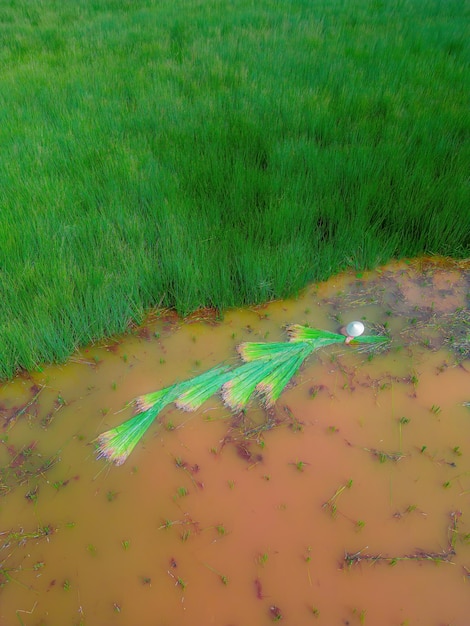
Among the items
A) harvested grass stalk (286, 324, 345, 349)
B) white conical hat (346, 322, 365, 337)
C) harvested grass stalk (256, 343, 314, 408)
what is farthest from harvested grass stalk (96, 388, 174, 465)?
white conical hat (346, 322, 365, 337)

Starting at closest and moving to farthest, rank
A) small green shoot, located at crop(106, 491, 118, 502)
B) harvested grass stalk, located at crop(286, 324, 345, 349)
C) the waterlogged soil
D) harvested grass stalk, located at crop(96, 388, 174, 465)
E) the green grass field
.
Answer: the waterlogged soil < small green shoot, located at crop(106, 491, 118, 502) < harvested grass stalk, located at crop(96, 388, 174, 465) < harvested grass stalk, located at crop(286, 324, 345, 349) < the green grass field

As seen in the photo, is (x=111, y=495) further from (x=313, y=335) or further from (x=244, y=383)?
(x=313, y=335)

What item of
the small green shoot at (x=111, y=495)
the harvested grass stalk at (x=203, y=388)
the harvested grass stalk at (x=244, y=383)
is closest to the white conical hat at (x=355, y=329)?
the harvested grass stalk at (x=244, y=383)

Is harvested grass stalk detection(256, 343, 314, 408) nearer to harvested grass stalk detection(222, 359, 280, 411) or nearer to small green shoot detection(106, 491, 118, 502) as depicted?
harvested grass stalk detection(222, 359, 280, 411)

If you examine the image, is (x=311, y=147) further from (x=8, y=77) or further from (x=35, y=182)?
(x=8, y=77)

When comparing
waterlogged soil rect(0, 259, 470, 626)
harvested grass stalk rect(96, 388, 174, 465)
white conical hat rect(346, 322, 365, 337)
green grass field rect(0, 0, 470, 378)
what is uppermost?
green grass field rect(0, 0, 470, 378)

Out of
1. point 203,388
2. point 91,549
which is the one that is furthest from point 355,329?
point 91,549
